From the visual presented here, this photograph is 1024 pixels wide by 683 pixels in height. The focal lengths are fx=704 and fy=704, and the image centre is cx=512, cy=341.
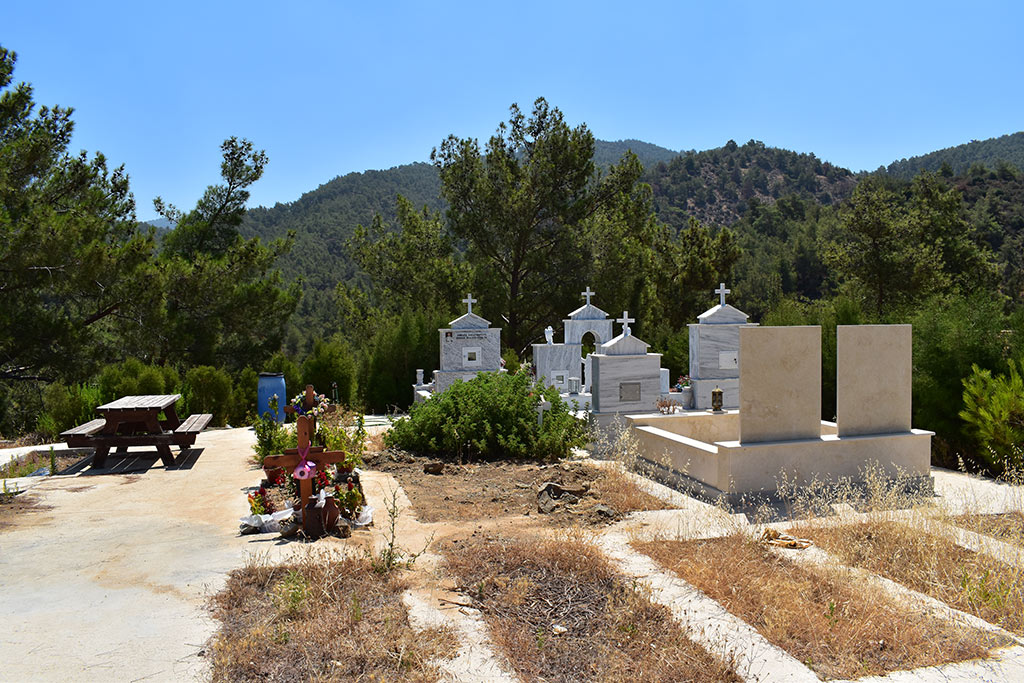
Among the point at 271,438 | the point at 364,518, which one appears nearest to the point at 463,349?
the point at 271,438

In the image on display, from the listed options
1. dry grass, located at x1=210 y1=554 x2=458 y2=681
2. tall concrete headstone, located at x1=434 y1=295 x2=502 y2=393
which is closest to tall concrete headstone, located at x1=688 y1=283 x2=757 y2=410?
tall concrete headstone, located at x1=434 y1=295 x2=502 y2=393

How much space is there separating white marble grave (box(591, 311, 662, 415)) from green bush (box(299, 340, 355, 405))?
7.82 meters

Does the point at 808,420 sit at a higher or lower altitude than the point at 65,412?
higher

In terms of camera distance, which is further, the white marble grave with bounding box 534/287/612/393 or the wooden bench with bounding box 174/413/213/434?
the white marble grave with bounding box 534/287/612/393

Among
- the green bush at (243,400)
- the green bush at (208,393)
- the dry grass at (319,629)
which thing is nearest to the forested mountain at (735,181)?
the green bush at (243,400)

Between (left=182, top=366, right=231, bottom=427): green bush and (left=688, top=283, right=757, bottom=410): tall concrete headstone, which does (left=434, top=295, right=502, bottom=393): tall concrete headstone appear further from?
(left=182, top=366, right=231, bottom=427): green bush

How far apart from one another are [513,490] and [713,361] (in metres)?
7.41

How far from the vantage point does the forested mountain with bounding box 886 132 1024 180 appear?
73.9 metres

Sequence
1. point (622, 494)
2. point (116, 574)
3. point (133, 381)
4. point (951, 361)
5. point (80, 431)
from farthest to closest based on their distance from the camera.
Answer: point (133, 381) < point (951, 361) < point (80, 431) < point (622, 494) < point (116, 574)

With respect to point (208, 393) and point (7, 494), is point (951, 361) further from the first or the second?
point (208, 393)

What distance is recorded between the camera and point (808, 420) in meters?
7.55

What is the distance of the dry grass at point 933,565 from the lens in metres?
4.27

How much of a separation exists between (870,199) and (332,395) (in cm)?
→ 1652

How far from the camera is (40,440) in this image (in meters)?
11.8
